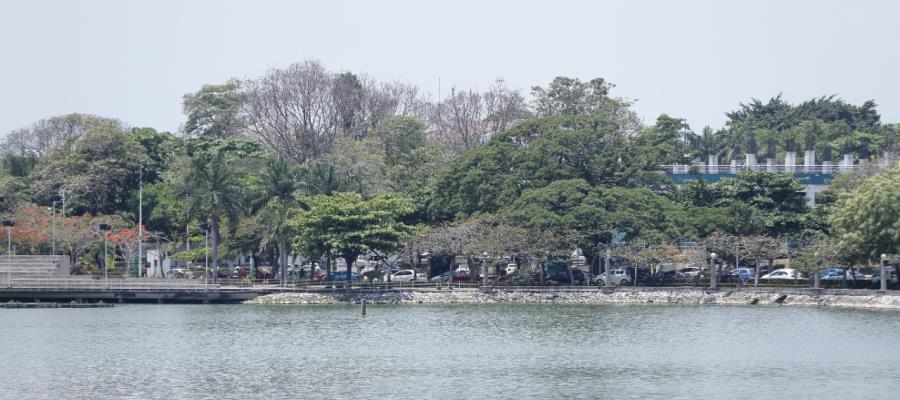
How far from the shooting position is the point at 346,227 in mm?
93812

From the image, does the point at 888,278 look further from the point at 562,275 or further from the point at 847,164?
the point at 847,164

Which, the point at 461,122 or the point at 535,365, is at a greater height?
the point at 461,122

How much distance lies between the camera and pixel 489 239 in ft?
303

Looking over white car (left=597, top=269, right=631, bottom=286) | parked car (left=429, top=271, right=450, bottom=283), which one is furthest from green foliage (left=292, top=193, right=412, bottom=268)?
white car (left=597, top=269, right=631, bottom=286)

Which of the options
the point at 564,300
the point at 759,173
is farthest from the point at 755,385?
the point at 759,173

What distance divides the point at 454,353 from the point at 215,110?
3260 inches

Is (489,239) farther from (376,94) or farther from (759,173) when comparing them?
(376,94)

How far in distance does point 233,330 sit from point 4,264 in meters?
35.2

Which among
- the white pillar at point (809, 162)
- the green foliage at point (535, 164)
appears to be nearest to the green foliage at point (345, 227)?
the green foliage at point (535, 164)

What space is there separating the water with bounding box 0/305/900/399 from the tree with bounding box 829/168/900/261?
4769 mm

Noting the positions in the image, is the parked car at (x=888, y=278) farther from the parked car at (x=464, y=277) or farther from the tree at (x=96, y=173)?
the tree at (x=96, y=173)

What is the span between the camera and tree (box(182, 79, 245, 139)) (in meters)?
138

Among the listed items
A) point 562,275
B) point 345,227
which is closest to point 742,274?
point 562,275

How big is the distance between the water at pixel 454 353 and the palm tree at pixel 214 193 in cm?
1147
